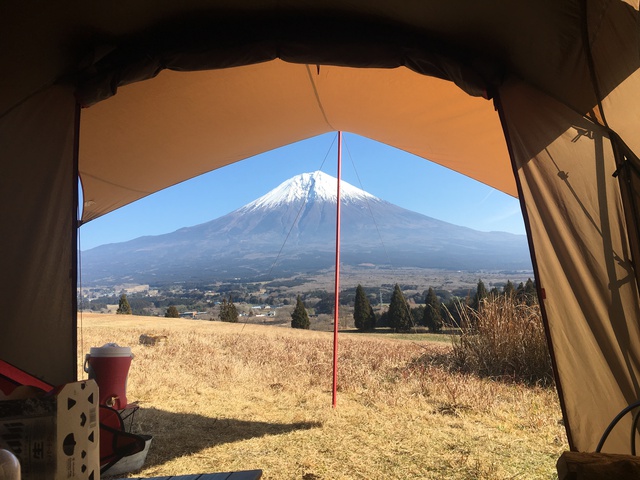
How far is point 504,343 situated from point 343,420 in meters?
2.43

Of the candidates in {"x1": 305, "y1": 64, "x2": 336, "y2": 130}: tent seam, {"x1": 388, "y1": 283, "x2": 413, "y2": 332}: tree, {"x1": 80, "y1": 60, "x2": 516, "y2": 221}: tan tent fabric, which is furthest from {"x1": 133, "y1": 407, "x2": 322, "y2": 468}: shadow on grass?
{"x1": 388, "y1": 283, "x2": 413, "y2": 332}: tree

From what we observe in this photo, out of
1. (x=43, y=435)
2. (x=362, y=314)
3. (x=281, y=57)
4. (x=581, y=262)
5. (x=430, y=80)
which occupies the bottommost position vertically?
(x=362, y=314)

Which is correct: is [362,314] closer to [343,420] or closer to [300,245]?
[343,420]

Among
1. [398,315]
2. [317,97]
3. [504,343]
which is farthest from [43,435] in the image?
[398,315]

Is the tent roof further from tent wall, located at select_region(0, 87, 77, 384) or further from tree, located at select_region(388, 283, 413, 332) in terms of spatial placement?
tree, located at select_region(388, 283, 413, 332)

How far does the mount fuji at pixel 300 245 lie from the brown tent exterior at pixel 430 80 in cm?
3518

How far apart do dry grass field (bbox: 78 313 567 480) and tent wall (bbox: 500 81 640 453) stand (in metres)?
0.79

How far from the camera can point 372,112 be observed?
381 cm

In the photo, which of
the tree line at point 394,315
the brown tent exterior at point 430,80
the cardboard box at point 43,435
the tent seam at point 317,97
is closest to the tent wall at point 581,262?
the brown tent exterior at point 430,80

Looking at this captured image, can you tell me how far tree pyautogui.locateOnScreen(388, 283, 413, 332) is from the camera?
12.0 meters

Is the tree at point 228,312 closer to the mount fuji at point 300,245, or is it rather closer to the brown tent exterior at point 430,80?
the brown tent exterior at point 430,80

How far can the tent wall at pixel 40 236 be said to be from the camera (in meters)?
2.31

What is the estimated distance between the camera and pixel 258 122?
3838 mm

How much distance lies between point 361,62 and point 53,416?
2030mm
